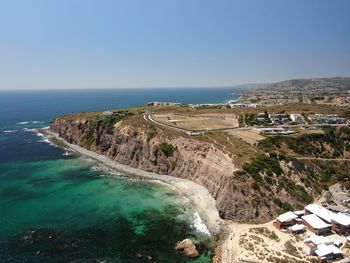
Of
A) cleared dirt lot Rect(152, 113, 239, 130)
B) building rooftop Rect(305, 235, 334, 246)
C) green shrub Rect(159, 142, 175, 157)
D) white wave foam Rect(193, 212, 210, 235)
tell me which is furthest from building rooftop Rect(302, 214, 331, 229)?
cleared dirt lot Rect(152, 113, 239, 130)

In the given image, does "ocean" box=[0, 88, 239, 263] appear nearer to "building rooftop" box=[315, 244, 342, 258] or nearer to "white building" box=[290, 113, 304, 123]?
"building rooftop" box=[315, 244, 342, 258]

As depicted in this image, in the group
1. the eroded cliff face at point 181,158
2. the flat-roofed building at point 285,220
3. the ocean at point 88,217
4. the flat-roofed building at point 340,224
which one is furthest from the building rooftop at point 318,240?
the ocean at point 88,217

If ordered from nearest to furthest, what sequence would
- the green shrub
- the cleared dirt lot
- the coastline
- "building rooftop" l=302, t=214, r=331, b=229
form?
1. "building rooftop" l=302, t=214, r=331, b=229
2. the coastline
3. the green shrub
4. the cleared dirt lot


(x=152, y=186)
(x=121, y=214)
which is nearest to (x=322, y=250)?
(x=121, y=214)

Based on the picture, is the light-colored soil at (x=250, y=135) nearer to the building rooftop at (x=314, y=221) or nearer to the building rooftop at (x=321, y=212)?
the building rooftop at (x=321, y=212)

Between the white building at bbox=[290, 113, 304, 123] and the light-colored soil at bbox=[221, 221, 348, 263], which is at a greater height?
the white building at bbox=[290, 113, 304, 123]

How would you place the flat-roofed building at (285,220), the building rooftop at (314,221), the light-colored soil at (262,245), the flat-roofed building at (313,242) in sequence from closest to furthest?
the light-colored soil at (262,245), the flat-roofed building at (313,242), the building rooftop at (314,221), the flat-roofed building at (285,220)
